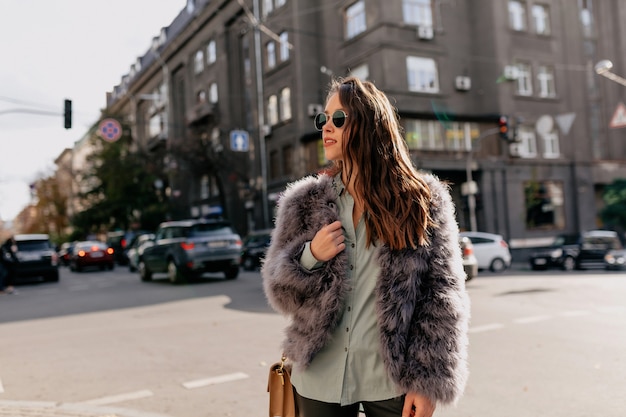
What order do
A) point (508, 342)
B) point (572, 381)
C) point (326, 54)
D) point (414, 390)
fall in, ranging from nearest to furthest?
1. point (414, 390)
2. point (572, 381)
3. point (508, 342)
4. point (326, 54)

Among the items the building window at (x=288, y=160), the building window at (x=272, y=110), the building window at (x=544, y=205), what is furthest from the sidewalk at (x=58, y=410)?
the building window at (x=272, y=110)

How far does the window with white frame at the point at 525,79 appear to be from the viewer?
3148 cm

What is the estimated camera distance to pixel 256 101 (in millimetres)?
35531

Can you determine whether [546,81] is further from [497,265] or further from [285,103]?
[497,265]

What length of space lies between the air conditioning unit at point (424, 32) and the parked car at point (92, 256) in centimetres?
1965

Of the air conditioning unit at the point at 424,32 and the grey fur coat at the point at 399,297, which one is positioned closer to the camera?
the grey fur coat at the point at 399,297

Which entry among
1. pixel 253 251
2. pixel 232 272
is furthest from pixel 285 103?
pixel 232 272

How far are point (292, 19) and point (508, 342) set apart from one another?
27745mm

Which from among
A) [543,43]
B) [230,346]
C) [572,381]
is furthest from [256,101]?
[572,381]

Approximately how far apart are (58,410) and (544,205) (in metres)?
30.1

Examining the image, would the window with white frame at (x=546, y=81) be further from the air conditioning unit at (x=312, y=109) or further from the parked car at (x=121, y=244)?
the parked car at (x=121, y=244)

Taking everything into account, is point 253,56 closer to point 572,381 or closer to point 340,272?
point 572,381

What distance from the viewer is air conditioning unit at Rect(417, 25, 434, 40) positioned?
28.7m

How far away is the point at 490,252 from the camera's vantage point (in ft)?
66.0
